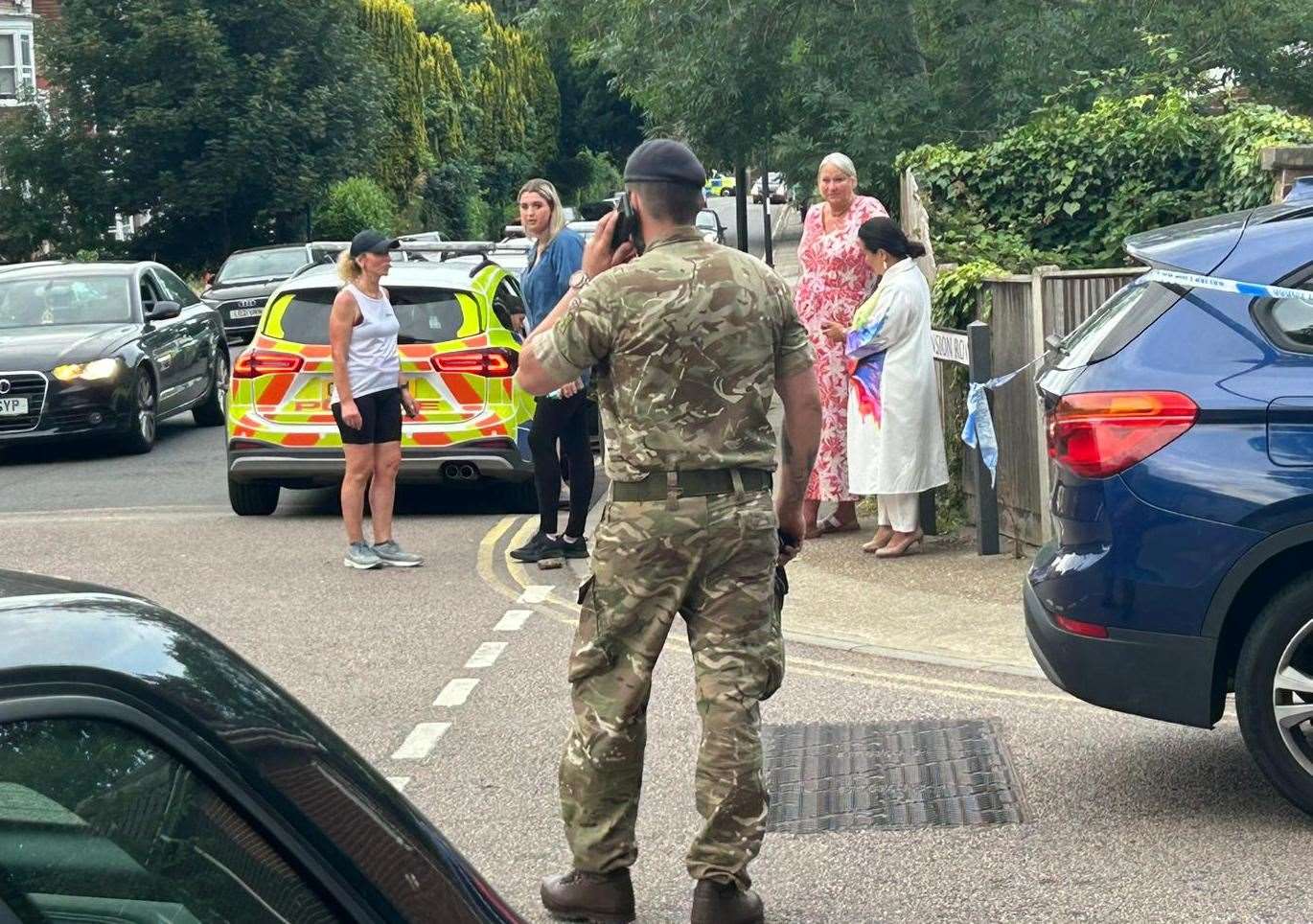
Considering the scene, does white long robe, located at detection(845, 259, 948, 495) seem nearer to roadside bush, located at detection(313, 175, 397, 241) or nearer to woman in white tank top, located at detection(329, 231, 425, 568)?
woman in white tank top, located at detection(329, 231, 425, 568)

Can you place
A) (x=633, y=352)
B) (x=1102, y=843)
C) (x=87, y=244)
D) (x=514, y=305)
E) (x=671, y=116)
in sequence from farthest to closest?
(x=87, y=244) → (x=671, y=116) → (x=514, y=305) → (x=1102, y=843) → (x=633, y=352)

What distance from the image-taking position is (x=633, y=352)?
504 cm

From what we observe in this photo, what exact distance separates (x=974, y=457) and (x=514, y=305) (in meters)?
4.44

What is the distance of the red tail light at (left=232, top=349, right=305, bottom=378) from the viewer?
12719mm

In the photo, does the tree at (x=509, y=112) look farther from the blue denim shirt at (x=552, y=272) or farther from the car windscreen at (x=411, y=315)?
the blue denim shirt at (x=552, y=272)

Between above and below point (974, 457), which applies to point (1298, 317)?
above

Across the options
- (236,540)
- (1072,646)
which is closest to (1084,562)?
(1072,646)

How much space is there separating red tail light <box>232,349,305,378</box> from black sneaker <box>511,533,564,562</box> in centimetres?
245

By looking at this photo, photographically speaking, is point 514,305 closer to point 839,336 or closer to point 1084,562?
point 839,336

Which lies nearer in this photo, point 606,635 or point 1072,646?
point 606,635

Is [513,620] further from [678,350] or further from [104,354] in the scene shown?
[104,354]

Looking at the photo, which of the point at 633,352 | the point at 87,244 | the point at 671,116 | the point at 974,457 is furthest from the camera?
the point at 87,244

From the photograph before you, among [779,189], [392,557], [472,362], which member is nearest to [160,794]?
[392,557]

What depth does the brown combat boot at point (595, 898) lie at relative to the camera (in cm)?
517
